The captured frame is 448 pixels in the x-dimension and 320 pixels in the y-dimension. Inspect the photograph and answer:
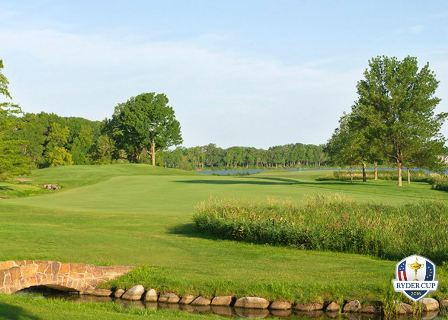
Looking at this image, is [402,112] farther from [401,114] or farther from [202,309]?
[202,309]

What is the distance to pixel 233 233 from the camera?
23.6 metres

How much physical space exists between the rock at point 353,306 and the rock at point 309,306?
614 mm

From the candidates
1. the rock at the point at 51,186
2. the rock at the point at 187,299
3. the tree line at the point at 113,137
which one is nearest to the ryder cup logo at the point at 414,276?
the rock at the point at 187,299

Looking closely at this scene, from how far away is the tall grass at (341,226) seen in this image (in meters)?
19.8

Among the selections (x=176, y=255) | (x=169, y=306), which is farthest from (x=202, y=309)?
(x=176, y=255)

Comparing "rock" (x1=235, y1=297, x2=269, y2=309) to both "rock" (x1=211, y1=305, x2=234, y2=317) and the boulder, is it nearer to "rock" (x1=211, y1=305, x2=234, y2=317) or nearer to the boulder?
"rock" (x1=211, y1=305, x2=234, y2=317)

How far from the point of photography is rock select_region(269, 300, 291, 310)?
1467cm

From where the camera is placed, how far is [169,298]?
605 inches

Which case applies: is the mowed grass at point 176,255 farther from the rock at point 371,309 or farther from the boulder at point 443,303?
the boulder at point 443,303

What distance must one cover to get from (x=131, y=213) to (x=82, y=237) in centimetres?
931

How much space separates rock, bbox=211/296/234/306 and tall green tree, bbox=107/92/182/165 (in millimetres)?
83902

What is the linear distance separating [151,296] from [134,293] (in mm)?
579

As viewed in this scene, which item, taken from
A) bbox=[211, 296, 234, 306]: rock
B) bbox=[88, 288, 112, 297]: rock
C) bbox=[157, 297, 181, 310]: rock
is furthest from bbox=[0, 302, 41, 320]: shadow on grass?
bbox=[211, 296, 234, 306]: rock

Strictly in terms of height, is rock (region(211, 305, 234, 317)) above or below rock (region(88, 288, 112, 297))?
below
